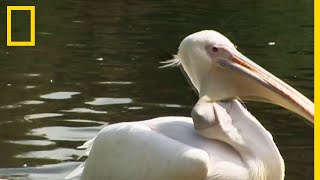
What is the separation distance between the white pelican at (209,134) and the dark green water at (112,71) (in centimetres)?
63

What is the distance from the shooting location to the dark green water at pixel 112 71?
665cm

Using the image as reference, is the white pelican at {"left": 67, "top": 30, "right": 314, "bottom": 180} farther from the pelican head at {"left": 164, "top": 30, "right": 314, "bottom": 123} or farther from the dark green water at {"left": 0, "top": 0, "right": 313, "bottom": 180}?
the dark green water at {"left": 0, "top": 0, "right": 313, "bottom": 180}

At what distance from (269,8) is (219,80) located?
11.6 metres

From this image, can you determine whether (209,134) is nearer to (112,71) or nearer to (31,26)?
(112,71)

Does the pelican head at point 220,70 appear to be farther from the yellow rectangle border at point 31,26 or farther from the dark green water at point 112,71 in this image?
the yellow rectangle border at point 31,26

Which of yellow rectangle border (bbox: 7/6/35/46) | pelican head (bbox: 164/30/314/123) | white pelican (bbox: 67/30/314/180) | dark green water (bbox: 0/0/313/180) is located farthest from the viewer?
yellow rectangle border (bbox: 7/6/35/46)

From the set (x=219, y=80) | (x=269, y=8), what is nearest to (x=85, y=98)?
(x=219, y=80)

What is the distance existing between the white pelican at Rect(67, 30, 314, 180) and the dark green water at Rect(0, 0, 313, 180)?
63 cm

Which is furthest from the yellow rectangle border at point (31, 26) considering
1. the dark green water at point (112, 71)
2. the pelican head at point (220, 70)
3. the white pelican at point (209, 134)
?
the pelican head at point (220, 70)

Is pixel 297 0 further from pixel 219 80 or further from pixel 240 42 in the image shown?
pixel 219 80

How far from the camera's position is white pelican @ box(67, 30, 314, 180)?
4.51 metres

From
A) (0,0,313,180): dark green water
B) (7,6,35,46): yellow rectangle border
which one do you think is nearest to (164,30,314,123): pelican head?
(0,0,313,180): dark green water

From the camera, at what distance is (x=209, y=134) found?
4.65m

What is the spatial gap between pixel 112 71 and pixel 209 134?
4938 millimetres
